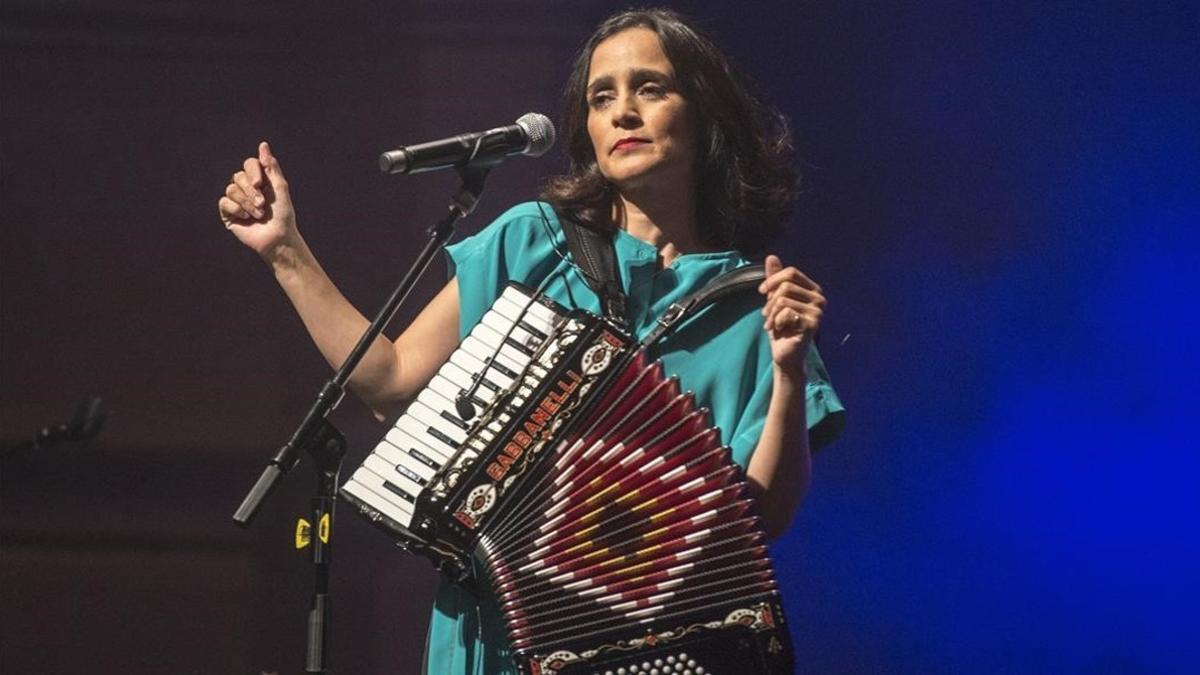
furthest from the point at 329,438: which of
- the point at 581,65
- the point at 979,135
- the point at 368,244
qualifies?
the point at 979,135

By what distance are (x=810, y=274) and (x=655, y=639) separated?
159cm

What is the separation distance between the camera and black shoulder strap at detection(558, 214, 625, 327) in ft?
7.91

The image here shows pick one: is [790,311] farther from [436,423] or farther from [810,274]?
[810,274]

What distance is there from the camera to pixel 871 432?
11.7ft

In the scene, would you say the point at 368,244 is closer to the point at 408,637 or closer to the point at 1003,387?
the point at 408,637

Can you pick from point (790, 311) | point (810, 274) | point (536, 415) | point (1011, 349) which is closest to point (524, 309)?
point (536, 415)

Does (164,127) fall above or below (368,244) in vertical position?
above

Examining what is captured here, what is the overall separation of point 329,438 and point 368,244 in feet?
5.30

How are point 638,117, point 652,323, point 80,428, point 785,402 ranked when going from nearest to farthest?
point 80,428, point 785,402, point 652,323, point 638,117

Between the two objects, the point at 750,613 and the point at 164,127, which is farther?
the point at 164,127

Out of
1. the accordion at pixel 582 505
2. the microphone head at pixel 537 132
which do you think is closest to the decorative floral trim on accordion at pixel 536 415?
the accordion at pixel 582 505

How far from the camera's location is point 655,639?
2.13m

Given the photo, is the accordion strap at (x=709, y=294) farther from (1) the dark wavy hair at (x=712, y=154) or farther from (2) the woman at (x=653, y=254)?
(1) the dark wavy hair at (x=712, y=154)

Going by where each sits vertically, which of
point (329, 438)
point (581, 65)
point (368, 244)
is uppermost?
point (368, 244)
